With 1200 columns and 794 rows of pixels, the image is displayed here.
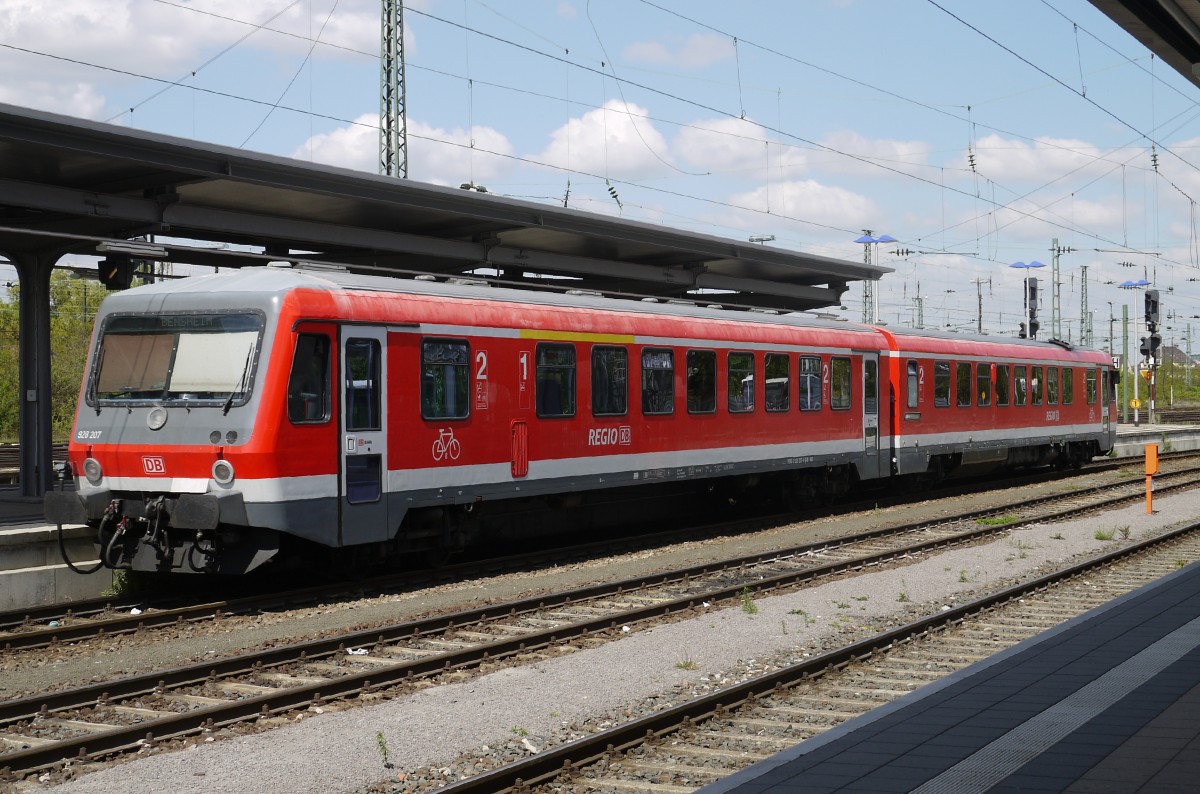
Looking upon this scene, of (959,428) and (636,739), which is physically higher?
(959,428)

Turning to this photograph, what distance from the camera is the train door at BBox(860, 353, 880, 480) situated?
22766mm

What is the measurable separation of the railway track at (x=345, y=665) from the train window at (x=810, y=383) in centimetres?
540

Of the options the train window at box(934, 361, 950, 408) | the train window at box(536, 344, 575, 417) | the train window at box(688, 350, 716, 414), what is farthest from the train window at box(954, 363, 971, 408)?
the train window at box(536, 344, 575, 417)

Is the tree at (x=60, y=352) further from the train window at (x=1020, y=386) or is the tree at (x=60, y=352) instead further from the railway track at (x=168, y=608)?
the railway track at (x=168, y=608)

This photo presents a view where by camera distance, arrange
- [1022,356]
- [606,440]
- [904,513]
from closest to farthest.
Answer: [606,440], [904,513], [1022,356]

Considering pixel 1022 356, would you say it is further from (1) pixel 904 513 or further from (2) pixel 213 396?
(2) pixel 213 396

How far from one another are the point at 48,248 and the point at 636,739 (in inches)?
518

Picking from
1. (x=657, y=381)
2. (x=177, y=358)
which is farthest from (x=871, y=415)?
(x=177, y=358)

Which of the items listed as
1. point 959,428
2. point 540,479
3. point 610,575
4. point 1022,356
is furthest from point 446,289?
point 1022,356

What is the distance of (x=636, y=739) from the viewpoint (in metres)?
7.89

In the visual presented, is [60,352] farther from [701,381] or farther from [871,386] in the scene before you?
[701,381]

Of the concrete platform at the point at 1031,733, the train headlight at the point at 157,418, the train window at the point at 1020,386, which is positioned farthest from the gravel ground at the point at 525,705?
the train window at the point at 1020,386

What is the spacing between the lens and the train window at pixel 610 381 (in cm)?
1641

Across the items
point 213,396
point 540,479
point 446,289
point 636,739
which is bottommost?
point 636,739
